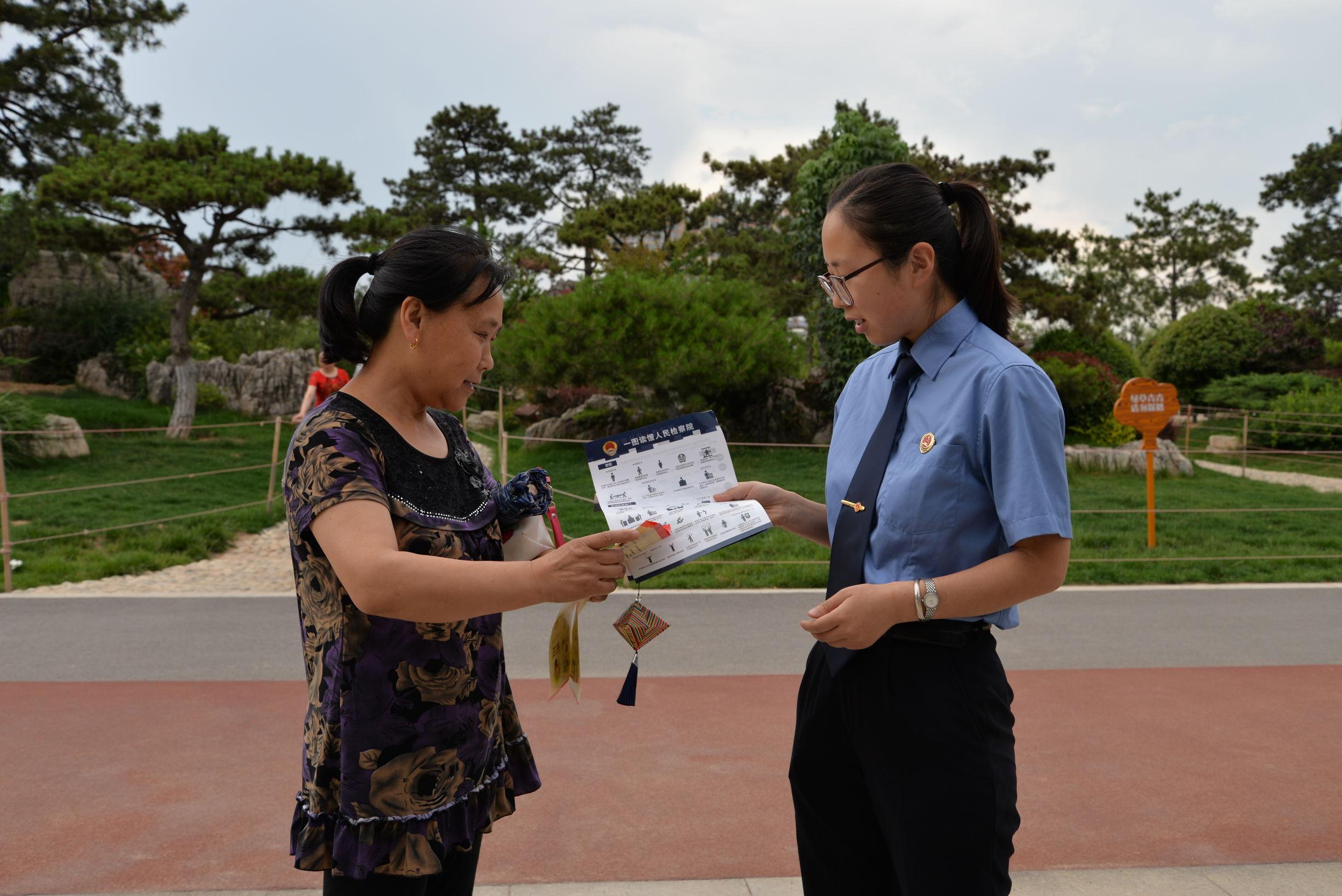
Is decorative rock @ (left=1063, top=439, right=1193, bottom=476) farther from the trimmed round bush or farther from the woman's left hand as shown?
the woman's left hand

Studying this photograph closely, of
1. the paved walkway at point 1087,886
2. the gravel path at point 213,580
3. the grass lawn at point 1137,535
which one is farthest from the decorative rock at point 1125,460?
the paved walkway at point 1087,886

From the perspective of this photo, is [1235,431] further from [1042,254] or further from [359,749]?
[359,749]

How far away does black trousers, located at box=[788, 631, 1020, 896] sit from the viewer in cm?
174

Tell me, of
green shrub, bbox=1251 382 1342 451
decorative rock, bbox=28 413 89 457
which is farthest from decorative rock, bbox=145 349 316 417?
green shrub, bbox=1251 382 1342 451

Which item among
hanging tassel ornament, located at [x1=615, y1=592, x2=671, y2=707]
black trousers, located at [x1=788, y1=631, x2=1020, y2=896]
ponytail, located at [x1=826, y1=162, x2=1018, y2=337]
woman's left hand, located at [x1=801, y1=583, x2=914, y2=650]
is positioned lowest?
black trousers, located at [x1=788, y1=631, x2=1020, y2=896]

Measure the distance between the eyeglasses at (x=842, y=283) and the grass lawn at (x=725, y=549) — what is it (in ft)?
18.6

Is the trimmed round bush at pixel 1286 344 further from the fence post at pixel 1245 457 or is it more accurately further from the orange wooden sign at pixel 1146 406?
the orange wooden sign at pixel 1146 406

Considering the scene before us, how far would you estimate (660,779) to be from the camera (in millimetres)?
3910

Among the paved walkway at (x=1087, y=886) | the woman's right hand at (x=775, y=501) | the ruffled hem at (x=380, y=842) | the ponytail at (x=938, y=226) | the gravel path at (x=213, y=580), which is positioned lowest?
the paved walkway at (x=1087, y=886)

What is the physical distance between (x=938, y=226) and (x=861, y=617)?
28.3 inches

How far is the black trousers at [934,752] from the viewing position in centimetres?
174

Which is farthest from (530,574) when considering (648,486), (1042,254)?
(1042,254)

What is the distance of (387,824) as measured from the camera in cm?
175

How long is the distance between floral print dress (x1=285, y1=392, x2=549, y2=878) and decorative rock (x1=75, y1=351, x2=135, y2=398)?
69.3 feet
